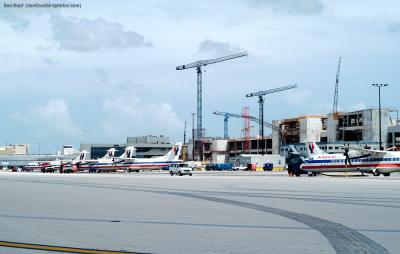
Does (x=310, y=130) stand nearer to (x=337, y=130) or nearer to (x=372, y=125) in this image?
(x=337, y=130)

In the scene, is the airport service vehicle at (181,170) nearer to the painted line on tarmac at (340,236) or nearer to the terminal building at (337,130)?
the terminal building at (337,130)

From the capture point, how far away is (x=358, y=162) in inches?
2926

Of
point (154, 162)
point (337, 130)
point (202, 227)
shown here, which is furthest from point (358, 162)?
point (337, 130)

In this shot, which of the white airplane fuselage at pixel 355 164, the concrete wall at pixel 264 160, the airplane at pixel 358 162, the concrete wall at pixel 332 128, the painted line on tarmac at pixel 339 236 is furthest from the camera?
the concrete wall at pixel 332 128

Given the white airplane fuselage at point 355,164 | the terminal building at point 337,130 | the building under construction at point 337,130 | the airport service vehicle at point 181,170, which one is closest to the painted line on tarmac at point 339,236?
the white airplane fuselage at point 355,164

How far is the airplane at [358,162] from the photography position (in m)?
70.9

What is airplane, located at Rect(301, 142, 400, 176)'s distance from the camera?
233ft

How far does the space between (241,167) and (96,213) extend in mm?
120449

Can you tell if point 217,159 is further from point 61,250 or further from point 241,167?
point 61,250

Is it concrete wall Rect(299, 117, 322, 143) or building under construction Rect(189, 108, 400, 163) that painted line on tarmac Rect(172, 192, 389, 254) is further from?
concrete wall Rect(299, 117, 322, 143)

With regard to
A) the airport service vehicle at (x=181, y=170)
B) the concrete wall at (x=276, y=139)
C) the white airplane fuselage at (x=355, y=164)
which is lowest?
the airport service vehicle at (x=181, y=170)

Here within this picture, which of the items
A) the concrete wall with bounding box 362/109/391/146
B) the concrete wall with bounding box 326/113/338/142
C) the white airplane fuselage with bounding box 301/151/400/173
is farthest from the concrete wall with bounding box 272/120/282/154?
the white airplane fuselage with bounding box 301/151/400/173

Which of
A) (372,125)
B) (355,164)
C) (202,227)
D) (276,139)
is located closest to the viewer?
(202,227)

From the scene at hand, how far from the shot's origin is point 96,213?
20828 mm
